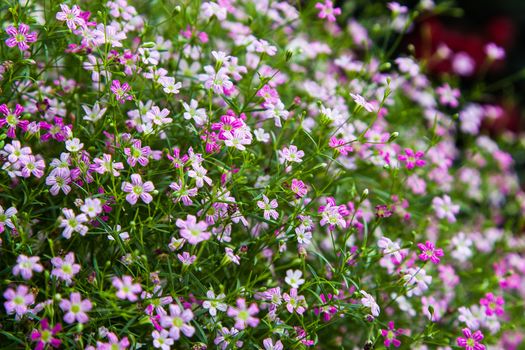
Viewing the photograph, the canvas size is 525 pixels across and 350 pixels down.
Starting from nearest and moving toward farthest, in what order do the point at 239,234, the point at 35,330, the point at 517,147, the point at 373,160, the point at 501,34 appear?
1. the point at 35,330
2. the point at 239,234
3. the point at 373,160
4. the point at 517,147
5. the point at 501,34

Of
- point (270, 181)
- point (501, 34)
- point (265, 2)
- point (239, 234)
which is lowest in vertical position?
point (501, 34)

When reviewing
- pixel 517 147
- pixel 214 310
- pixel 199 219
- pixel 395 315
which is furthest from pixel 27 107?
pixel 517 147

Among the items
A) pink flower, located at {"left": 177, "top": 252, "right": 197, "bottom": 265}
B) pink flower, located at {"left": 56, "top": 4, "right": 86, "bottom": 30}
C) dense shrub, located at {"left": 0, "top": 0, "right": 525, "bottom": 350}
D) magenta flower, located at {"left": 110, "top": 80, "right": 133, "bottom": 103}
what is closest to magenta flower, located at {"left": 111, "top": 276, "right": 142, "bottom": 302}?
dense shrub, located at {"left": 0, "top": 0, "right": 525, "bottom": 350}

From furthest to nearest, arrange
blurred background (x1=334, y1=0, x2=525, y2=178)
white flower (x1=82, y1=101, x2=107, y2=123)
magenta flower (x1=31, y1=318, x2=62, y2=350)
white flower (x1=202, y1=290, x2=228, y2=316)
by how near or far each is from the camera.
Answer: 1. blurred background (x1=334, y1=0, x2=525, y2=178)
2. white flower (x1=82, y1=101, x2=107, y2=123)
3. white flower (x1=202, y1=290, x2=228, y2=316)
4. magenta flower (x1=31, y1=318, x2=62, y2=350)

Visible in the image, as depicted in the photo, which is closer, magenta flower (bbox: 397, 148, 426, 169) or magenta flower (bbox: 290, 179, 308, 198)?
magenta flower (bbox: 290, 179, 308, 198)

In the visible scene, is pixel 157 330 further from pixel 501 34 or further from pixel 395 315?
pixel 501 34

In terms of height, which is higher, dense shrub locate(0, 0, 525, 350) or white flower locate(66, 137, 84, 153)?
white flower locate(66, 137, 84, 153)

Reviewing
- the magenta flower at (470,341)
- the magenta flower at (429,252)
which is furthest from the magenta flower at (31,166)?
the magenta flower at (470,341)

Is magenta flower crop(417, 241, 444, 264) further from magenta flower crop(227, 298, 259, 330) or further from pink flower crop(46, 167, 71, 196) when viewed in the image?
pink flower crop(46, 167, 71, 196)
